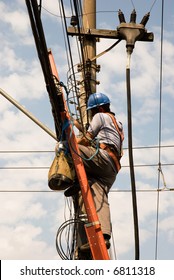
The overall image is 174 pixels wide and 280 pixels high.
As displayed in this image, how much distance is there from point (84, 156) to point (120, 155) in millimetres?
423

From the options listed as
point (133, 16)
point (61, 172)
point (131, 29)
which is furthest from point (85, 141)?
point (133, 16)

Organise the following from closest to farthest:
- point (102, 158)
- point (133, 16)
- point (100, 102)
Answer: point (102, 158)
point (100, 102)
point (133, 16)

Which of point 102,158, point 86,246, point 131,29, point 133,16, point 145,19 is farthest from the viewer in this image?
point 145,19

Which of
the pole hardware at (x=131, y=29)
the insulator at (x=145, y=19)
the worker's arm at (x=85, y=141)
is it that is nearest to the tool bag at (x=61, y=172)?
the worker's arm at (x=85, y=141)

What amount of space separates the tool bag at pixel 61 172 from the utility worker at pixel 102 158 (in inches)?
5.9

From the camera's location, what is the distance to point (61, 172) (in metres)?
4.76

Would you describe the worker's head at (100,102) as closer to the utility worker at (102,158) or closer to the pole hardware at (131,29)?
the utility worker at (102,158)

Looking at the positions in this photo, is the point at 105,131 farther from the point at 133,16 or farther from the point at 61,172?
the point at 133,16

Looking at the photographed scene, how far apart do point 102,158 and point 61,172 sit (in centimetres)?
41

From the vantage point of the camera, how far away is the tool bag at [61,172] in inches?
188

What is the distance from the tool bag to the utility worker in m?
0.15

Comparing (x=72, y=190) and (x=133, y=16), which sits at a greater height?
(x=133, y=16)

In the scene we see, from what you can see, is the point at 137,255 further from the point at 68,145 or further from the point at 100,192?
the point at 68,145
